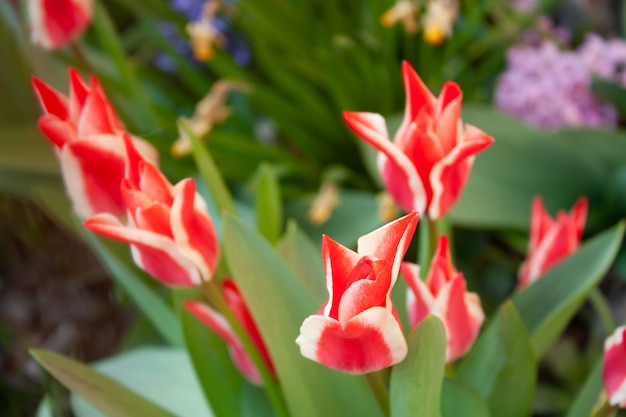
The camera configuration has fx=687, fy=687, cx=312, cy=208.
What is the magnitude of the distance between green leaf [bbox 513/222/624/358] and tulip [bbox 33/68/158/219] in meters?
0.23

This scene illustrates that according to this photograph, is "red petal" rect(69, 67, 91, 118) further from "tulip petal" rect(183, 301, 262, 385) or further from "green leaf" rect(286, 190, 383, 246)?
"green leaf" rect(286, 190, 383, 246)

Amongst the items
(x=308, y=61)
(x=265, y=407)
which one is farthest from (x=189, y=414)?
(x=308, y=61)

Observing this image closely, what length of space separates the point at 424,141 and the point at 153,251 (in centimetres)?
11

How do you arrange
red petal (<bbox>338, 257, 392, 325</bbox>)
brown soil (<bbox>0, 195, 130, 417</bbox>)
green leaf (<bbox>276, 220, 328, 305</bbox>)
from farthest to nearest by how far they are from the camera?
1. brown soil (<bbox>0, 195, 130, 417</bbox>)
2. green leaf (<bbox>276, 220, 328, 305</bbox>)
3. red petal (<bbox>338, 257, 392, 325</bbox>)

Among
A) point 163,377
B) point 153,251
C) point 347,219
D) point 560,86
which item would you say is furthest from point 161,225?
point 560,86

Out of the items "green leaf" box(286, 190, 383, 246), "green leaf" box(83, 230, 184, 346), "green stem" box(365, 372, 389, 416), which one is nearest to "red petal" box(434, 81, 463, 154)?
"green stem" box(365, 372, 389, 416)

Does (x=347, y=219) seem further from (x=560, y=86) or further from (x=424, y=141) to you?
(x=424, y=141)

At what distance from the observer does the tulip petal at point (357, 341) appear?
0.69ft

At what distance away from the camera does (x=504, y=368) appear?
345 mm

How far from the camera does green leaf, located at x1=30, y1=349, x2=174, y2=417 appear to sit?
0.30 meters

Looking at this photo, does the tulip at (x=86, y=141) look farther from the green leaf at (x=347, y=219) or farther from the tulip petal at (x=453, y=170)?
the green leaf at (x=347, y=219)

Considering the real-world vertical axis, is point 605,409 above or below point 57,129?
below

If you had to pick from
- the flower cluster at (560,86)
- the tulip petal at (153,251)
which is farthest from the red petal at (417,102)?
the flower cluster at (560,86)

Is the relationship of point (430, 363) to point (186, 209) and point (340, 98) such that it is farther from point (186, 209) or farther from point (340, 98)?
point (340, 98)
